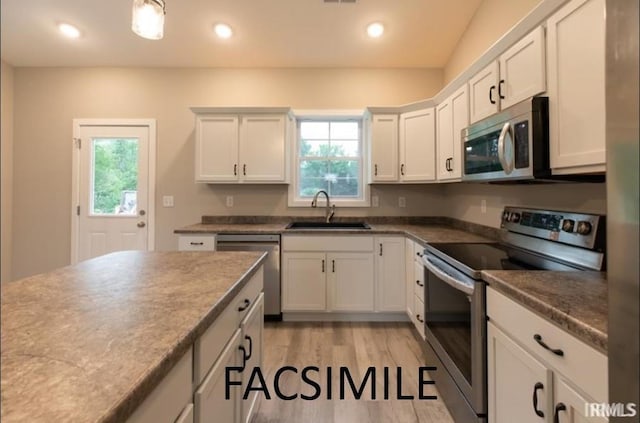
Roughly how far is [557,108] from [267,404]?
7.01 feet

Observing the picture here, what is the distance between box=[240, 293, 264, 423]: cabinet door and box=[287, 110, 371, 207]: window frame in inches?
79.2

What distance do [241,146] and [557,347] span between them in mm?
2955

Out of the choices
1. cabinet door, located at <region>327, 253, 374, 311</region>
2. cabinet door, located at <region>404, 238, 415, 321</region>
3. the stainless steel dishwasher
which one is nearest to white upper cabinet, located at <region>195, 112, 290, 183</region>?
the stainless steel dishwasher

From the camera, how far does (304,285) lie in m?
3.04

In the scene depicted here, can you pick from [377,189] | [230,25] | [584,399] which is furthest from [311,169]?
[584,399]

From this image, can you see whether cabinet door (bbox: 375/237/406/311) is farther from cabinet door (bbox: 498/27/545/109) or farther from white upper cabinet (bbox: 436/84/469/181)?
cabinet door (bbox: 498/27/545/109)

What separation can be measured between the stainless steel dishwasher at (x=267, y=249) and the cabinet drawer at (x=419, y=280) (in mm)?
1196

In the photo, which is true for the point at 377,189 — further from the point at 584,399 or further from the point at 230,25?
the point at 584,399

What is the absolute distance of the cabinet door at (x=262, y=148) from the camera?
3307 mm

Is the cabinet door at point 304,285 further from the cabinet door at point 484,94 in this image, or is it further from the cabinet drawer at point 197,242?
the cabinet door at point 484,94

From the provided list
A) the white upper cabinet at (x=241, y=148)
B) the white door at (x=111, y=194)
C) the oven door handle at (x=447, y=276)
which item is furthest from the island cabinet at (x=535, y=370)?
the white door at (x=111, y=194)

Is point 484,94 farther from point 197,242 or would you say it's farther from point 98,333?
point 197,242

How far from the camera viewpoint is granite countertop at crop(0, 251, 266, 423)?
55 centimetres

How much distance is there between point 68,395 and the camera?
56 cm
